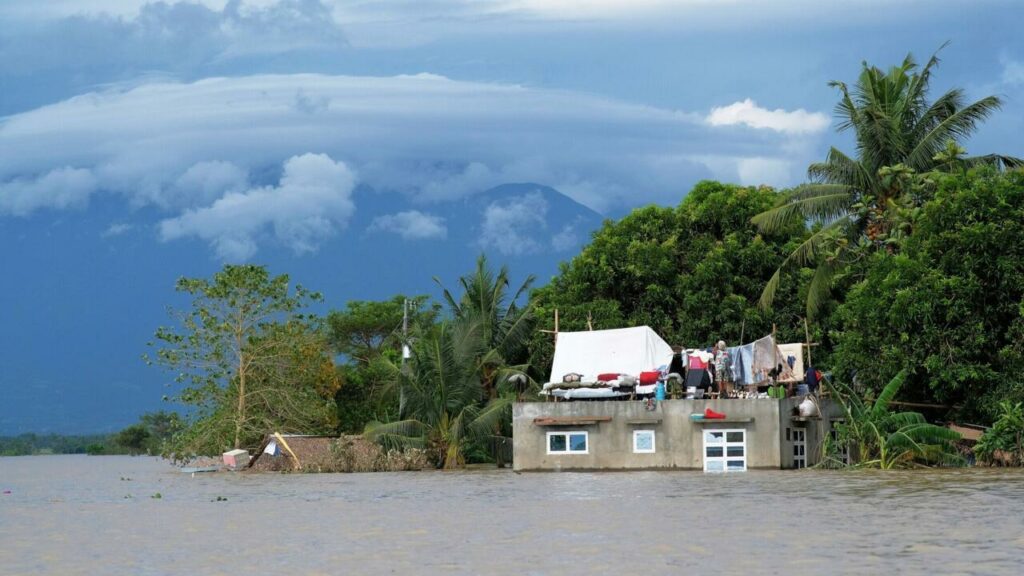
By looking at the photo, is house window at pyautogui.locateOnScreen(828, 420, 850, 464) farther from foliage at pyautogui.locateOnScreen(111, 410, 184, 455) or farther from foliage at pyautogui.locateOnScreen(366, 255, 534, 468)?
foliage at pyautogui.locateOnScreen(111, 410, 184, 455)

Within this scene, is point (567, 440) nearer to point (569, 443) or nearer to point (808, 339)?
point (569, 443)

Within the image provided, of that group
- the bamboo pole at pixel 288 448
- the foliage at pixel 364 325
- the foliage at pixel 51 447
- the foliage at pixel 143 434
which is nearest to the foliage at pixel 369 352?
the foliage at pixel 364 325

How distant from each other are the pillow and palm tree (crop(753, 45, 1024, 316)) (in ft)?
26.4

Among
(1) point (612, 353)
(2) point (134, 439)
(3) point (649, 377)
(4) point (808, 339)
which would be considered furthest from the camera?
(2) point (134, 439)

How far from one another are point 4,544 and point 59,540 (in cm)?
85

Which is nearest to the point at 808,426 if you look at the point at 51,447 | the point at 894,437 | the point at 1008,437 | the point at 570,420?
the point at 894,437

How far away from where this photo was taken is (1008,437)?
37.1m

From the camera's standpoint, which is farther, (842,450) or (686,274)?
(686,274)

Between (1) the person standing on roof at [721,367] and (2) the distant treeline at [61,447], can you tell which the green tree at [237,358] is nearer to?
(1) the person standing on roof at [721,367]

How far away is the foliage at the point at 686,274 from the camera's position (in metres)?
50.7

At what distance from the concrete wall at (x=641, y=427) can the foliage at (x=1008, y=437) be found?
577 cm

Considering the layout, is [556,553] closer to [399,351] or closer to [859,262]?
[859,262]

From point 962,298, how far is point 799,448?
259 inches

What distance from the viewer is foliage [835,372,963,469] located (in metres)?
37.8
